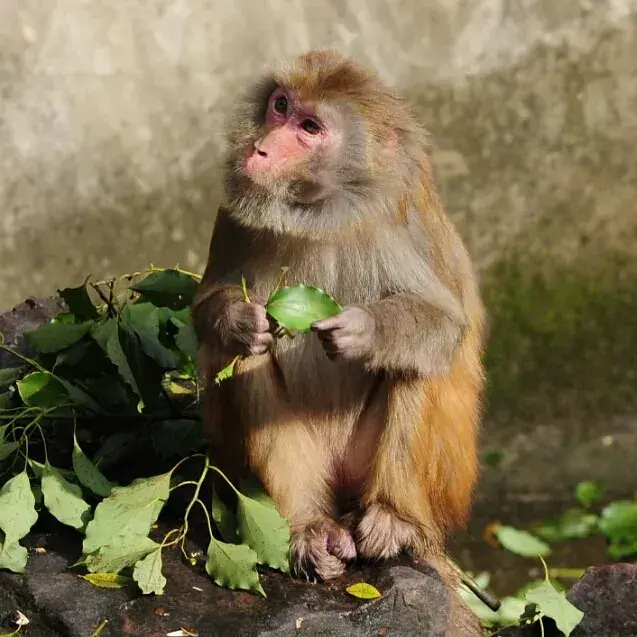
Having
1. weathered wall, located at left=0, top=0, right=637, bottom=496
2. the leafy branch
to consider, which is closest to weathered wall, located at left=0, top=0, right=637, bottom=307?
weathered wall, located at left=0, top=0, right=637, bottom=496

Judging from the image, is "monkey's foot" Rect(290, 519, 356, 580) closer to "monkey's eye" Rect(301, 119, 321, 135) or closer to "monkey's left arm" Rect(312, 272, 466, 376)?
"monkey's left arm" Rect(312, 272, 466, 376)

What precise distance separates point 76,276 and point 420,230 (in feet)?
11.3

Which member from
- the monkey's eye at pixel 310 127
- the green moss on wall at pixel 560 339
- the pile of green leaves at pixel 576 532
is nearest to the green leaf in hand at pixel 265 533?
the monkey's eye at pixel 310 127

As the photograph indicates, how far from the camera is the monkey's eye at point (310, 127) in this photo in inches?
149

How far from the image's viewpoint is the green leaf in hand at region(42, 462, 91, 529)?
4.09 metres

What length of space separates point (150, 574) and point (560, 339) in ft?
13.6

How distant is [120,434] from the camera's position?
4773 mm

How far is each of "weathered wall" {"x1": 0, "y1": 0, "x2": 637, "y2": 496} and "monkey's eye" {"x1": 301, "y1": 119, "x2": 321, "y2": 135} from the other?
10.2 ft

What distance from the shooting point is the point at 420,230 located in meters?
4.07

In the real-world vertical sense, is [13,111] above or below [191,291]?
above

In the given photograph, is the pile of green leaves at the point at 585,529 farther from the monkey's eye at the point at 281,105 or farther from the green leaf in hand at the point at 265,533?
the monkey's eye at the point at 281,105

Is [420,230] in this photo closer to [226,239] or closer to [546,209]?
[226,239]

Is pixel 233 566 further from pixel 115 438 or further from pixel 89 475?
pixel 115 438

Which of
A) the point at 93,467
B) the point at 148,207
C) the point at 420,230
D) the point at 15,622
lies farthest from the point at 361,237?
the point at 148,207
